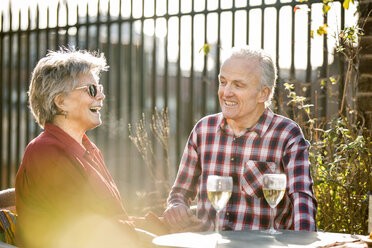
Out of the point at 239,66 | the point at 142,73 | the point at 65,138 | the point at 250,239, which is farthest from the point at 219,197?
the point at 142,73

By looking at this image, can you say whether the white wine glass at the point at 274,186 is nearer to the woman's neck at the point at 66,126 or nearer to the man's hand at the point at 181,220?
the man's hand at the point at 181,220

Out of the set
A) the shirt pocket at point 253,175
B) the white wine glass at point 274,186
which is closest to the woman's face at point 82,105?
the shirt pocket at point 253,175

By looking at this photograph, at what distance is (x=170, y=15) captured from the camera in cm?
517

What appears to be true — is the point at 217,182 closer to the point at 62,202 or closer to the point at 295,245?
the point at 295,245

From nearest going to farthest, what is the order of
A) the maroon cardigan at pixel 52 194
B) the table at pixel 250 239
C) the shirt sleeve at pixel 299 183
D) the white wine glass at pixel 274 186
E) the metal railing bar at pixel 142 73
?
1. the table at pixel 250 239
2. the white wine glass at pixel 274 186
3. the maroon cardigan at pixel 52 194
4. the shirt sleeve at pixel 299 183
5. the metal railing bar at pixel 142 73

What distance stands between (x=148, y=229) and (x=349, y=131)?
1.66 metres

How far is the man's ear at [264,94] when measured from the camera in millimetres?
2789

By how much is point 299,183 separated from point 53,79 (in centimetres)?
122

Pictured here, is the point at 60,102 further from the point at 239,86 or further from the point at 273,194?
the point at 273,194

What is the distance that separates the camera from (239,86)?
2.74 metres

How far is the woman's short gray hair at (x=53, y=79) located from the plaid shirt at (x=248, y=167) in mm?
703

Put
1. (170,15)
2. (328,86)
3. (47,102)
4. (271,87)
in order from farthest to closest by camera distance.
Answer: (170,15)
(328,86)
(271,87)
(47,102)

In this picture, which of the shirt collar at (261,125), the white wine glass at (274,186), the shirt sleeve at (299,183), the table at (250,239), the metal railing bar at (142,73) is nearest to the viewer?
the table at (250,239)

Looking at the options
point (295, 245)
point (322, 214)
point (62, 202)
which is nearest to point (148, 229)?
point (62, 202)
